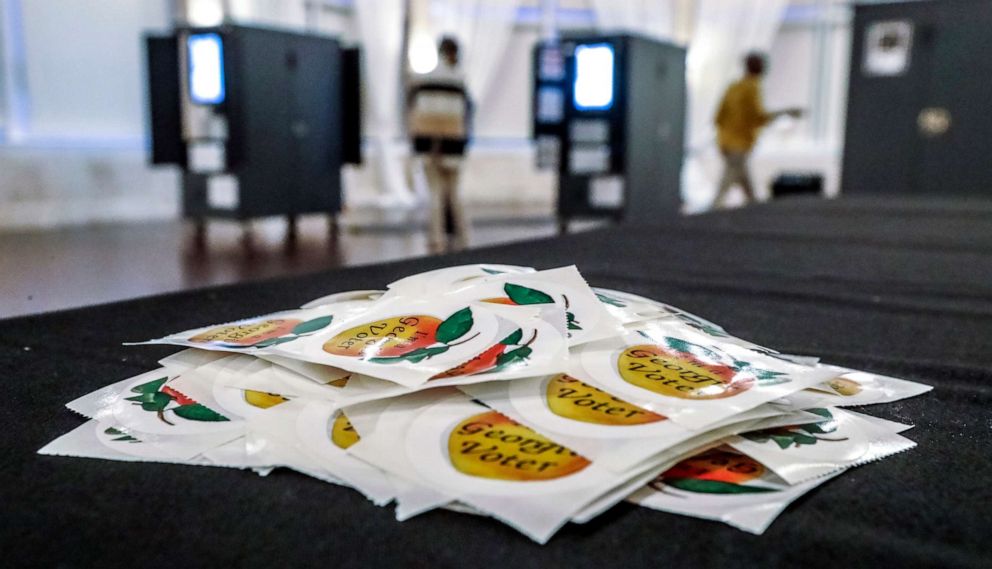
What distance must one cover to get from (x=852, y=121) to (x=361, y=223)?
301 centimetres

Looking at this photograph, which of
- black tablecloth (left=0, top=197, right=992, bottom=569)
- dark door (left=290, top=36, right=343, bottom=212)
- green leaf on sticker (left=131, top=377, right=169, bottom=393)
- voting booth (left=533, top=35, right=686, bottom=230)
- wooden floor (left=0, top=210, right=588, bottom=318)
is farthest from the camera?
voting booth (left=533, top=35, right=686, bottom=230)

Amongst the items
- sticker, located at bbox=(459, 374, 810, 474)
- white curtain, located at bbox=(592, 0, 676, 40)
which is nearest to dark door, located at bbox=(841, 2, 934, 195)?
white curtain, located at bbox=(592, 0, 676, 40)

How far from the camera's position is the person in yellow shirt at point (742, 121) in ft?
17.1

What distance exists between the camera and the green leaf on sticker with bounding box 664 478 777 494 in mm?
478

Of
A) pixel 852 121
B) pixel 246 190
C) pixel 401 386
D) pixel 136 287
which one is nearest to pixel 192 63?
pixel 246 190

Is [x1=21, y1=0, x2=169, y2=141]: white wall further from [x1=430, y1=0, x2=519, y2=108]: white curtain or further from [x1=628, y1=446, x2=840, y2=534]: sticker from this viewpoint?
[x1=628, y1=446, x2=840, y2=534]: sticker

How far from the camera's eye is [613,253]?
172 centimetres

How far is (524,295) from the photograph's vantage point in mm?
691

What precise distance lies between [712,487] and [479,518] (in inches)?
5.5

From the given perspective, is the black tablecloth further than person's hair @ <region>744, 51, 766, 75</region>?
No

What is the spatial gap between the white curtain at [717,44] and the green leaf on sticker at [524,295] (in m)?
7.10

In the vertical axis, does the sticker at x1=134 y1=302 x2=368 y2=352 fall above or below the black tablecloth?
above

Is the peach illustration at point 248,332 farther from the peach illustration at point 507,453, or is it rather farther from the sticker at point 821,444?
the sticker at point 821,444

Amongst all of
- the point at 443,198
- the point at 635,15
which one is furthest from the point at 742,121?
the point at 635,15
